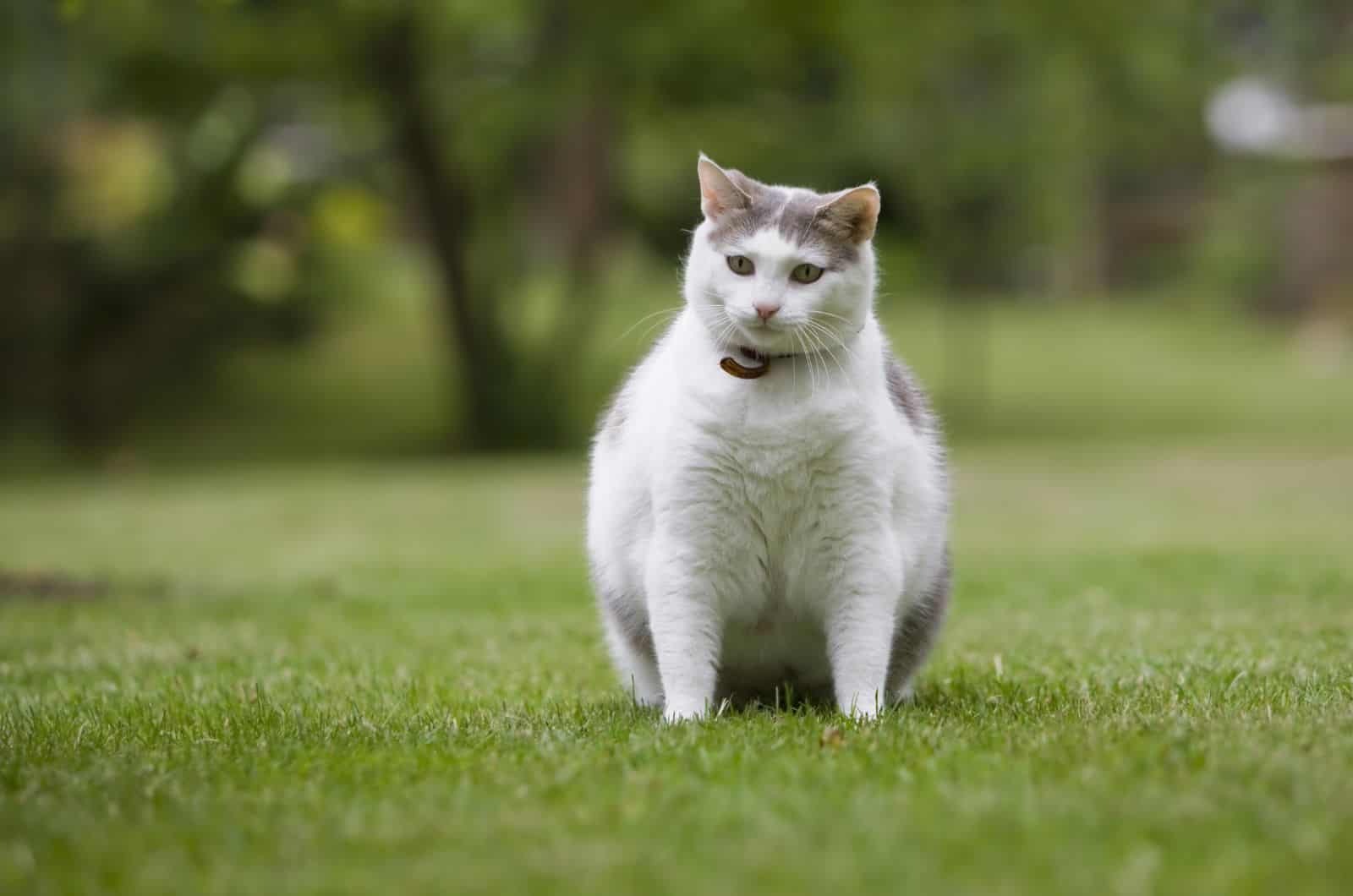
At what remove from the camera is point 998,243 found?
2852 centimetres

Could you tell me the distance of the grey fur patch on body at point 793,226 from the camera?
3887 mm

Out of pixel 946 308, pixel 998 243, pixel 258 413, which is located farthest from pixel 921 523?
pixel 998 243

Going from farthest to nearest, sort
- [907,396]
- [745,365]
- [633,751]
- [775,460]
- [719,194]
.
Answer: [907,396] → [719,194] → [745,365] → [775,460] → [633,751]

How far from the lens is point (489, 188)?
1977cm

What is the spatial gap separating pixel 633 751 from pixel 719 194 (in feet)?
4.94

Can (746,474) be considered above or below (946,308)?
above

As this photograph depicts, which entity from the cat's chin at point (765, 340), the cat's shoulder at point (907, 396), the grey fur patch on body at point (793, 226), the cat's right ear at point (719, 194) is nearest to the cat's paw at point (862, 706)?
the cat's shoulder at point (907, 396)

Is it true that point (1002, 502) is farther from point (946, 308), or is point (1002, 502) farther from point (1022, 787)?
point (946, 308)

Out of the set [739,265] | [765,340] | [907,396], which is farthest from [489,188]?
[765,340]

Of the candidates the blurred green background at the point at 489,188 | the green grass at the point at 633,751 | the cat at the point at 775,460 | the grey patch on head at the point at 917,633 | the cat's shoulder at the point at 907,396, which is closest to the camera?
the green grass at the point at 633,751

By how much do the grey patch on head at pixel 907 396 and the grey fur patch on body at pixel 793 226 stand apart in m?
0.41

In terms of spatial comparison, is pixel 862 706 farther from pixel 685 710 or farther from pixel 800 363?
pixel 800 363

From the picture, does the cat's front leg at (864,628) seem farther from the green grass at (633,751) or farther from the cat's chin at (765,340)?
the cat's chin at (765,340)

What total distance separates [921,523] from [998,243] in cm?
2527
